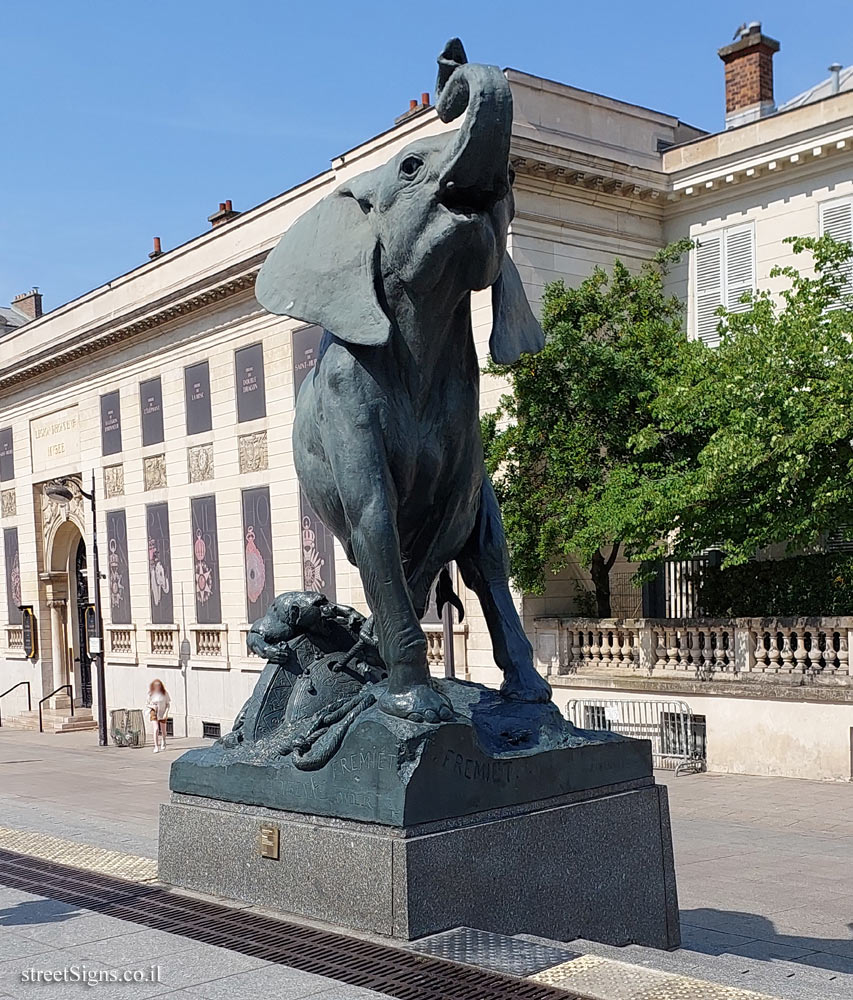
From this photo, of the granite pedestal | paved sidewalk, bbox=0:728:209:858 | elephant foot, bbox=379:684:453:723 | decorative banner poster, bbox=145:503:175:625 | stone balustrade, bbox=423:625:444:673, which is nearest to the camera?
the granite pedestal

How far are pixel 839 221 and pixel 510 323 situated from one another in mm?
18320

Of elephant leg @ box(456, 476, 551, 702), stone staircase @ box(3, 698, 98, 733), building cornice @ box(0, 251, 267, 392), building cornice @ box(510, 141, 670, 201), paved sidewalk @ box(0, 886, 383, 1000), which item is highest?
building cornice @ box(510, 141, 670, 201)

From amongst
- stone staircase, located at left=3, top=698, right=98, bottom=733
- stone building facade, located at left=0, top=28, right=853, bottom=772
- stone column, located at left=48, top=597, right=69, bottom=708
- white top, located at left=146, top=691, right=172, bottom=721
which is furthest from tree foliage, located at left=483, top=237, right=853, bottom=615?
stone column, located at left=48, top=597, right=69, bottom=708

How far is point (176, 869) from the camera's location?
5.79m

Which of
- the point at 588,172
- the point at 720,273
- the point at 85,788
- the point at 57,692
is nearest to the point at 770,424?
the point at 588,172

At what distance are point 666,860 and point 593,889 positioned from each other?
1.94 ft

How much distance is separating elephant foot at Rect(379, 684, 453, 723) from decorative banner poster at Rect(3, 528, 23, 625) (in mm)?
33261

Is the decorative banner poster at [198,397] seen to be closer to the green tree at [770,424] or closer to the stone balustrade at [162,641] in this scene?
the stone balustrade at [162,641]

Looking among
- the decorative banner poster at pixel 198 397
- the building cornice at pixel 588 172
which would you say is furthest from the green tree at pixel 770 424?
the decorative banner poster at pixel 198 397

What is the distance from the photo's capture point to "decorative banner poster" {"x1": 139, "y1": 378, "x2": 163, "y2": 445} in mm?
30531

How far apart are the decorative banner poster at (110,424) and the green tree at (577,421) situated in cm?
1418

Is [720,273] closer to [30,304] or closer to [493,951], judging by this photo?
[493,951]

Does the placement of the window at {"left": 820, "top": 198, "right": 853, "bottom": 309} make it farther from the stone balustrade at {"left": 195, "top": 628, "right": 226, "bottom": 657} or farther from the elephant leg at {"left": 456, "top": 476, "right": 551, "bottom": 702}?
the elephant leg at {"left": 456, "top": 476, "right": 551, "bottom": 702}

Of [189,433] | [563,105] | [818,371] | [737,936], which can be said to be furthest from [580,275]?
[737,936]
